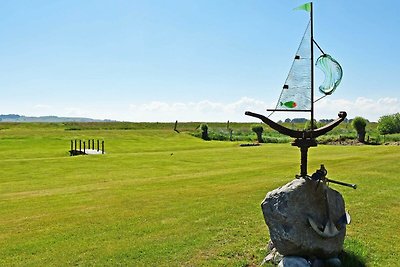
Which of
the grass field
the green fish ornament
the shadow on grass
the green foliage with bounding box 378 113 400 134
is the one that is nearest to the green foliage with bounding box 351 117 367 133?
the green foliage with bounding box 378 113 400 134

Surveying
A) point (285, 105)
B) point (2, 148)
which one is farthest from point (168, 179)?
point (2, 148)

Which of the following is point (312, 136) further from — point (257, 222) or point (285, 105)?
point (257, 222)

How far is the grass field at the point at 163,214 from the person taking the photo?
12.1 m

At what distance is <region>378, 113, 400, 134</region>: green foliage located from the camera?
76.1 metres

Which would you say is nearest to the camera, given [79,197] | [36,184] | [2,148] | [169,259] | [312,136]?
[312,136]

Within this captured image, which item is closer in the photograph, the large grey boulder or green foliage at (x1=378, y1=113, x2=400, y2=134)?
the large grey boulder

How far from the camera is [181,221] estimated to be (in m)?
15.8

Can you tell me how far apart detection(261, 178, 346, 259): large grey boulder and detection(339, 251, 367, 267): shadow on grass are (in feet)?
2.01

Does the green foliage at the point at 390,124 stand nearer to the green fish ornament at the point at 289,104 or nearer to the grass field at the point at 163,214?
the grass field at the point at 163,214

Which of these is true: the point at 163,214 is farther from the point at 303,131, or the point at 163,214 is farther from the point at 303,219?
the point at 303,131

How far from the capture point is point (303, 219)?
33.1ft

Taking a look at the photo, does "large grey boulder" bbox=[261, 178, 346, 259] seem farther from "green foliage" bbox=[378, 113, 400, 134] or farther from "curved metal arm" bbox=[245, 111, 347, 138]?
"green foliage" bbox=[378, 113, 400, 134]

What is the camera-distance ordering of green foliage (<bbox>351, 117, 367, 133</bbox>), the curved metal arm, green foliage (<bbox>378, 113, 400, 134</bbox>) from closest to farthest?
the curved metal arm < green foliage (<bbox>351, 117, 367, 133</bbox>) < green foliage (<bbox>378, 113, 400, 134</bbox>)

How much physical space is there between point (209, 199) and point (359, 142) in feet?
160
